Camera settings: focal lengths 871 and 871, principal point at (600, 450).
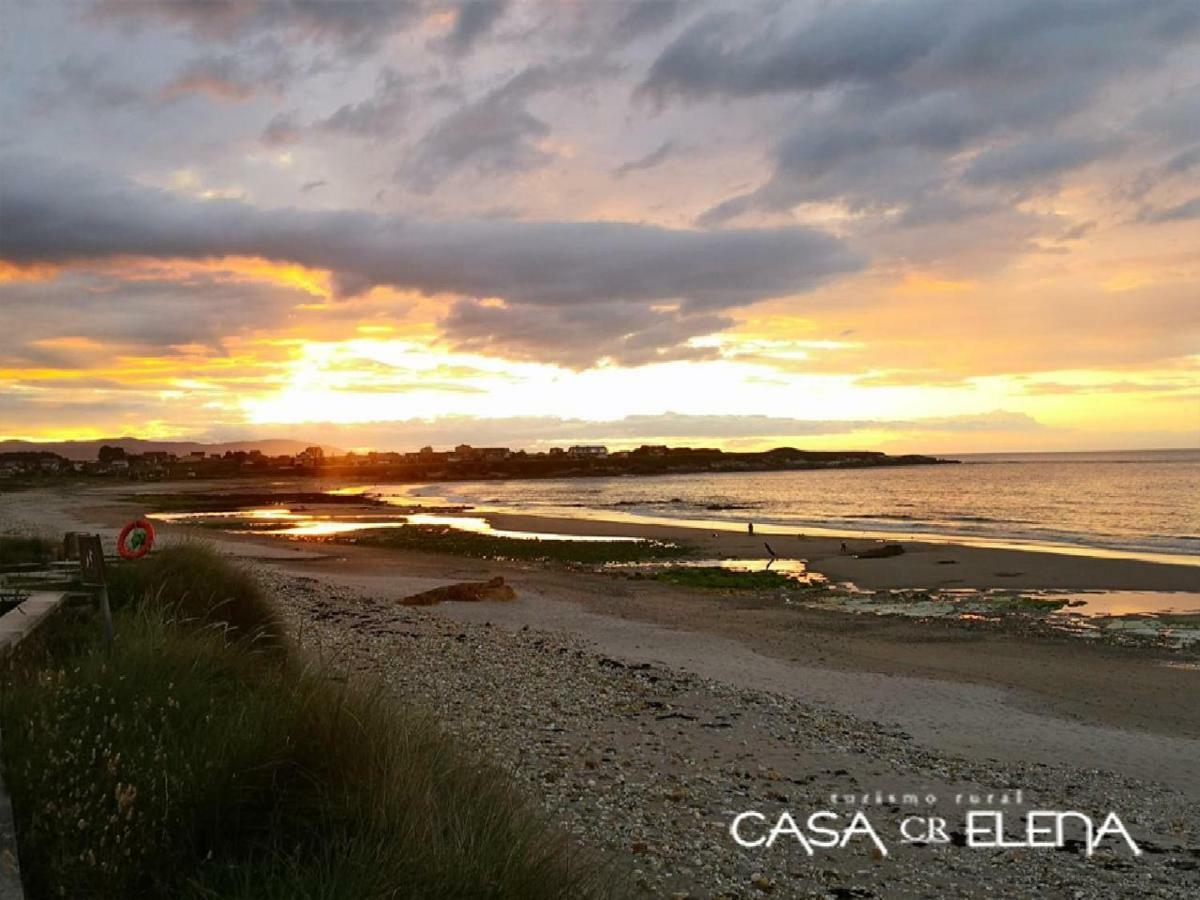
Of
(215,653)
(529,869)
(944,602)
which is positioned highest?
(215,653)

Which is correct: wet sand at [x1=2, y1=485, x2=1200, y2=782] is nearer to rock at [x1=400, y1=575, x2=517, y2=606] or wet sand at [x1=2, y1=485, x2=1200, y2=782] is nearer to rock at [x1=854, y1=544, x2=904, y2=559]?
rock at [x1=400, y1=575, x2=517, y2=606]

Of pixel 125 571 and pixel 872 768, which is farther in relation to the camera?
pixel 125 571

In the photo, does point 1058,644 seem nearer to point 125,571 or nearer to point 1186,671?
point 1186,671

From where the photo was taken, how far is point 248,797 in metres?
4.81

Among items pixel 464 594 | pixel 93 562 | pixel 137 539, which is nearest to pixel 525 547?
pixel 464 594

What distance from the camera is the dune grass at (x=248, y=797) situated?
405 centimetres

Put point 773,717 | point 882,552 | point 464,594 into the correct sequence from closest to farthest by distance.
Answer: point 773,717, point 464,594, point 882,552

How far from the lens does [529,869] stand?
179 inches

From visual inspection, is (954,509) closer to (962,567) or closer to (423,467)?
(962,567)

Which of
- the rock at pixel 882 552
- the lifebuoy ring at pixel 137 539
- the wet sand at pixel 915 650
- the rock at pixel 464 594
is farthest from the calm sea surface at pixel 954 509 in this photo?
the lifebuoy ring at pixel 137 539

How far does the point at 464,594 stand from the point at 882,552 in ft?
60.7

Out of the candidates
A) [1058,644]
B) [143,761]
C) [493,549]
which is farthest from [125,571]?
[493,549]

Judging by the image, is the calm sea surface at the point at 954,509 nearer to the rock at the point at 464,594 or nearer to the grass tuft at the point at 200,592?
the rock at the point at 464,594

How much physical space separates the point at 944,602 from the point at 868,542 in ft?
47.8
